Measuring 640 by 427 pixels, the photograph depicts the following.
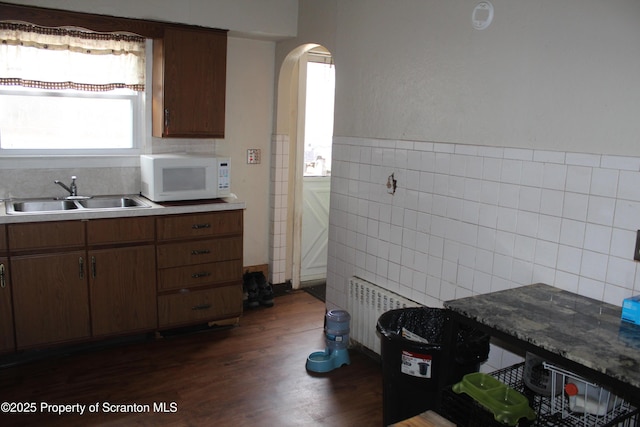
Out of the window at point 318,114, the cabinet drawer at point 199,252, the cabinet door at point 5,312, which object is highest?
the window at point 318,114

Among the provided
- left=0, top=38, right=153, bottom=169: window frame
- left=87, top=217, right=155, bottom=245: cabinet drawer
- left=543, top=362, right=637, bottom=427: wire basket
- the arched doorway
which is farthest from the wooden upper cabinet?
left=543, top=362, right=637, bottom=427: wire basket

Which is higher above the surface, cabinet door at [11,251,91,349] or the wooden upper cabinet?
the wooden upper cabinet

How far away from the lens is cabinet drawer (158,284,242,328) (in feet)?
12.4

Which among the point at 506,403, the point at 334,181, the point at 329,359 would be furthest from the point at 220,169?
the point at 506,403

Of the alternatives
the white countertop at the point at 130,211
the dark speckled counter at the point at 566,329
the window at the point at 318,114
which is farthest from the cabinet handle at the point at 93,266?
the dark speckled counter at the point at 566,329

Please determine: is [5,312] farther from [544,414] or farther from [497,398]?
[544,414]

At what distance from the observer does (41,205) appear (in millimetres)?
3736

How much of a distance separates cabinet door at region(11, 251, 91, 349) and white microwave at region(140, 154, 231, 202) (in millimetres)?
697

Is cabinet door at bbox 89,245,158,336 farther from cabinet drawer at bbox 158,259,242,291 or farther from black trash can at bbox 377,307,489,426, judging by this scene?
black trash can at bbox 377,307,489,426

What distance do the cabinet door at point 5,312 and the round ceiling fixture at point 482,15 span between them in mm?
2983

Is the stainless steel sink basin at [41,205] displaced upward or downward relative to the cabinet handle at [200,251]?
upward

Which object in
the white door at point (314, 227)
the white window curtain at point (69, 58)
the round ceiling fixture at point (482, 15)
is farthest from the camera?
the white door at point (314, 227)

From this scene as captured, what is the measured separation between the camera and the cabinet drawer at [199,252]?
3.71 metres

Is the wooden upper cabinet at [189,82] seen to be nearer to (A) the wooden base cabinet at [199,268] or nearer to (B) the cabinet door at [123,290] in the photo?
(A) the wooden base cabinet at [199,268]
